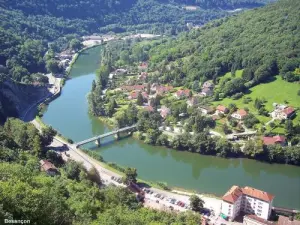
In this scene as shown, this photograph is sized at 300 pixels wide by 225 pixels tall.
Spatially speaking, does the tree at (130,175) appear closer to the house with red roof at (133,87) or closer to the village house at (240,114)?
the village house at (240,114)

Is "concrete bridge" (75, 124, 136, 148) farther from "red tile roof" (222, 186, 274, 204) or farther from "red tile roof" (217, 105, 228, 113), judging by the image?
"red tile roof" (222, 186, 274, 204)

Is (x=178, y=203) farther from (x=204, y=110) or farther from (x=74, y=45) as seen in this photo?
(x=74, y=45)

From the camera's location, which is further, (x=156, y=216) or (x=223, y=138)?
(x=223, y=138)

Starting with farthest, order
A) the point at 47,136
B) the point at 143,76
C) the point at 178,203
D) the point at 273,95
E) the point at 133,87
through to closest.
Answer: the point at 143,76 < the point at 133,87 < the point at 273,95 < the point at 47,136 < the point at 178,203

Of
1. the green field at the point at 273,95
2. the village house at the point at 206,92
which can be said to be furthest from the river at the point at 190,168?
the village house at the point at 206,92

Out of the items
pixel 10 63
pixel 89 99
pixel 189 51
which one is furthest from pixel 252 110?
pixel 10 63

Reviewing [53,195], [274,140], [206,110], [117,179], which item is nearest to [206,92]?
[206,110]

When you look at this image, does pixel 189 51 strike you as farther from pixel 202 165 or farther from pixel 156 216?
pixel 156 216
